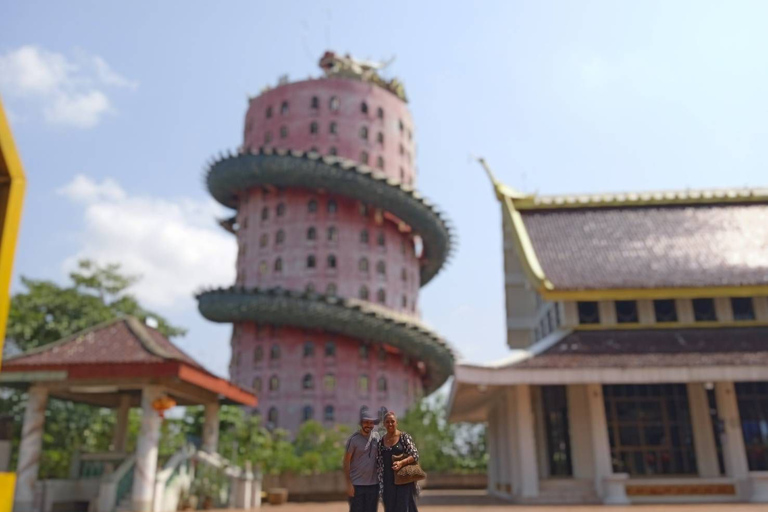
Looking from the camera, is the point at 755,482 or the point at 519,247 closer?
the point at 755,482

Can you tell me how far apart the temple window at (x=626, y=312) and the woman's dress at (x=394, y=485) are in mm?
14437

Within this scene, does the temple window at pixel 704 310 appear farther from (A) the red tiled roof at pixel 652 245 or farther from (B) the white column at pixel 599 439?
(B) the white column at pixel 599 439

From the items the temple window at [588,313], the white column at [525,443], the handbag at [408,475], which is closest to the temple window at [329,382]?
the temple window at [588,313]

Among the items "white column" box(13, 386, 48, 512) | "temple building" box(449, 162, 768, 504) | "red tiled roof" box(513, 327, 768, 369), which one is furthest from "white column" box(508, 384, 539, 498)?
"white column" box(13, 386, 48, 512)

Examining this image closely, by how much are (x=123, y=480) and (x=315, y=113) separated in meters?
38.8

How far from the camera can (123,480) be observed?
671 inches

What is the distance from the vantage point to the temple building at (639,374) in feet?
56.0

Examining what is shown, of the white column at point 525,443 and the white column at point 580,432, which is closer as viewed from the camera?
the white column at point 525,443

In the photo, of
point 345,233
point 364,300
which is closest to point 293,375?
point 364,300

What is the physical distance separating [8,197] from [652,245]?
852 inches

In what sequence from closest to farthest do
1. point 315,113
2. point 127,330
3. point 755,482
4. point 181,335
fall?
point 755,482 → point 127,330 → point 181,335 → point 315,113

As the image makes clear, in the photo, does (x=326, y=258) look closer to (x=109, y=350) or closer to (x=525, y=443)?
(x=109, y=350)

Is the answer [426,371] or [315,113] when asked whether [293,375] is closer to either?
[426,371]

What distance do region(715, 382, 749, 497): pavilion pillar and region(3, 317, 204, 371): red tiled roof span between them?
13423 millimetres
